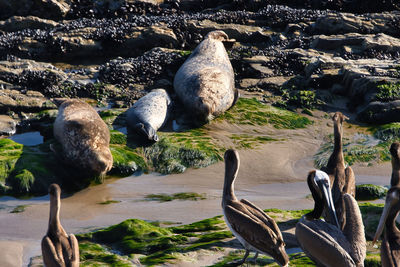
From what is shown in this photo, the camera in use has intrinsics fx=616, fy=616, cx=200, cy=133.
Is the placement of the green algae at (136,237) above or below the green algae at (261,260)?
below

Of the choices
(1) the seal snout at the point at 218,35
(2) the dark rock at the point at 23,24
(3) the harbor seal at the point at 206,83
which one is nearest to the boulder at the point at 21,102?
(3) the harbor seal at the point at 206,83

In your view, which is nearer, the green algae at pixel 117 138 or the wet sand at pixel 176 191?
the wet sand at pixel 176 191

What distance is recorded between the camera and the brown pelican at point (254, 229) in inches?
269

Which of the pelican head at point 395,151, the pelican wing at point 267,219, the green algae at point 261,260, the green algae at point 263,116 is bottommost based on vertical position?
the green algae at point 261,260

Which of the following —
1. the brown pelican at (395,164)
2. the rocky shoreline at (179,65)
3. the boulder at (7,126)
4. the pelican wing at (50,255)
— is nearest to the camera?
the pelican wing at (50,255)

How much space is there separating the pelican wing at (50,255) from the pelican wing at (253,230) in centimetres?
212

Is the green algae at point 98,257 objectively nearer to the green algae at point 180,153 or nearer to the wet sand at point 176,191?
the wet sand at point 176,191

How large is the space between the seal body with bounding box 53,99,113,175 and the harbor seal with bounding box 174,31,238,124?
235 centimetres

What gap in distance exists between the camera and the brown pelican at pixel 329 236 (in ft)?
20.8

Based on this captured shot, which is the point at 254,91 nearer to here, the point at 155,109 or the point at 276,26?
the point at 155,109

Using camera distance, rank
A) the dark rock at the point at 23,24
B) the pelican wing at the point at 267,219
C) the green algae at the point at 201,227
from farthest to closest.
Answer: the dark rock at the point at 23,24, the green algae at the point at 201,227, the pelican wing at the point at 267,219

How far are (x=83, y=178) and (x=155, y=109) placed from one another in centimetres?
284

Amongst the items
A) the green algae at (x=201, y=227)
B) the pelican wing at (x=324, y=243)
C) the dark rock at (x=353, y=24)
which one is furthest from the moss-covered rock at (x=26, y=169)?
the dark rock at (x=353, y=24)

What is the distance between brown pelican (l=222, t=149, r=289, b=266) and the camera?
684 centimetres
